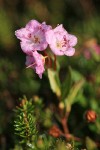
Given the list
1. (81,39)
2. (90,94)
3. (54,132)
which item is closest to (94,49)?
(81,39)

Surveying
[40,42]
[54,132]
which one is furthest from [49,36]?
[54,132]

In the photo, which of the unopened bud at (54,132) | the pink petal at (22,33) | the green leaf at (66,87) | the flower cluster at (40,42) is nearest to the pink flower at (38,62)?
the flower cluster at (40,42)

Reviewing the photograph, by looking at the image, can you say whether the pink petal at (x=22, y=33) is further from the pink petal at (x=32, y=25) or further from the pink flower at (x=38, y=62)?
the pink flower at (x=38, y=62)

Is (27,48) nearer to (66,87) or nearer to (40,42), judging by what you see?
(40,42)

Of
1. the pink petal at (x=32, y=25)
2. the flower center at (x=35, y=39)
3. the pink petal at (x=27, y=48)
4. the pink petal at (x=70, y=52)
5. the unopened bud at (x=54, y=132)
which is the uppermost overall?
the pink petal at (x=32, y=25)

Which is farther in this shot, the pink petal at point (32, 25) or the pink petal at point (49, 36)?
the pink petal at point (32, 25)

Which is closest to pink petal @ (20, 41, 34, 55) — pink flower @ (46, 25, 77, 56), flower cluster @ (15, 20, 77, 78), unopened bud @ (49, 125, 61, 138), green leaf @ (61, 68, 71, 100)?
flower cluster @ (15, 20, 77, 78)

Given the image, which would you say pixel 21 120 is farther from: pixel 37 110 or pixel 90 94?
pixel 90 94
